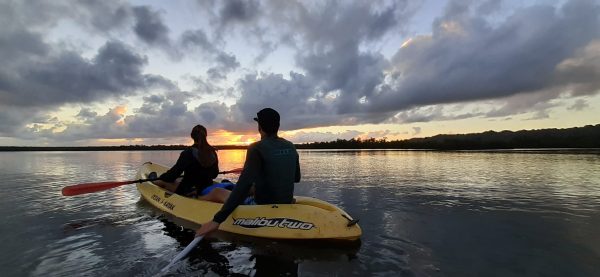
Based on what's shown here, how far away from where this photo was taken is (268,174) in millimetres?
6180

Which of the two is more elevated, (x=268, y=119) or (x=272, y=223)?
(x=268, y=119)

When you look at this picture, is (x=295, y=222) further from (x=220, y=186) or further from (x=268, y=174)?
(x=220, y=186)

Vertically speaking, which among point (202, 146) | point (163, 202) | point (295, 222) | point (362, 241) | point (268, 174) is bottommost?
point (362, 241)

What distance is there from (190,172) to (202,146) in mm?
985

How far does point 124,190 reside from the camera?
601 inches

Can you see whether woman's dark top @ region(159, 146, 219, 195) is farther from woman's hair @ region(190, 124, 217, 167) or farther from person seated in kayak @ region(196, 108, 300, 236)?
person seated in kayak @ region(196, 108, 300, 236)

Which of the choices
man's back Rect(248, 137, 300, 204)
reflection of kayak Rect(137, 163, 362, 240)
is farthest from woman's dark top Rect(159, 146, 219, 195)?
man's back Rect(248, 137, 300, 204)

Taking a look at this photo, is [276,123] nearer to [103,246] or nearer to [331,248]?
[331,248]

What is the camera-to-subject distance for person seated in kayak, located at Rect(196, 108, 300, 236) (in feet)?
19.1

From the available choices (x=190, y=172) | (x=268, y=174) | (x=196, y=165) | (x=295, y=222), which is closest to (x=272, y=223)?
(x=295, y=222)

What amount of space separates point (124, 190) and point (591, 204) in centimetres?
1751

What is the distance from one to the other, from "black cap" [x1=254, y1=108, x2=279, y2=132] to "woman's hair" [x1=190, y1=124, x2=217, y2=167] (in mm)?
2760

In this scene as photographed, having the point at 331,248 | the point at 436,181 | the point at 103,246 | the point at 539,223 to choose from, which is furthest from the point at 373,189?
the point at 103,246

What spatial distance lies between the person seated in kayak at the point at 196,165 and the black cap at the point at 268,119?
9.11 feet
